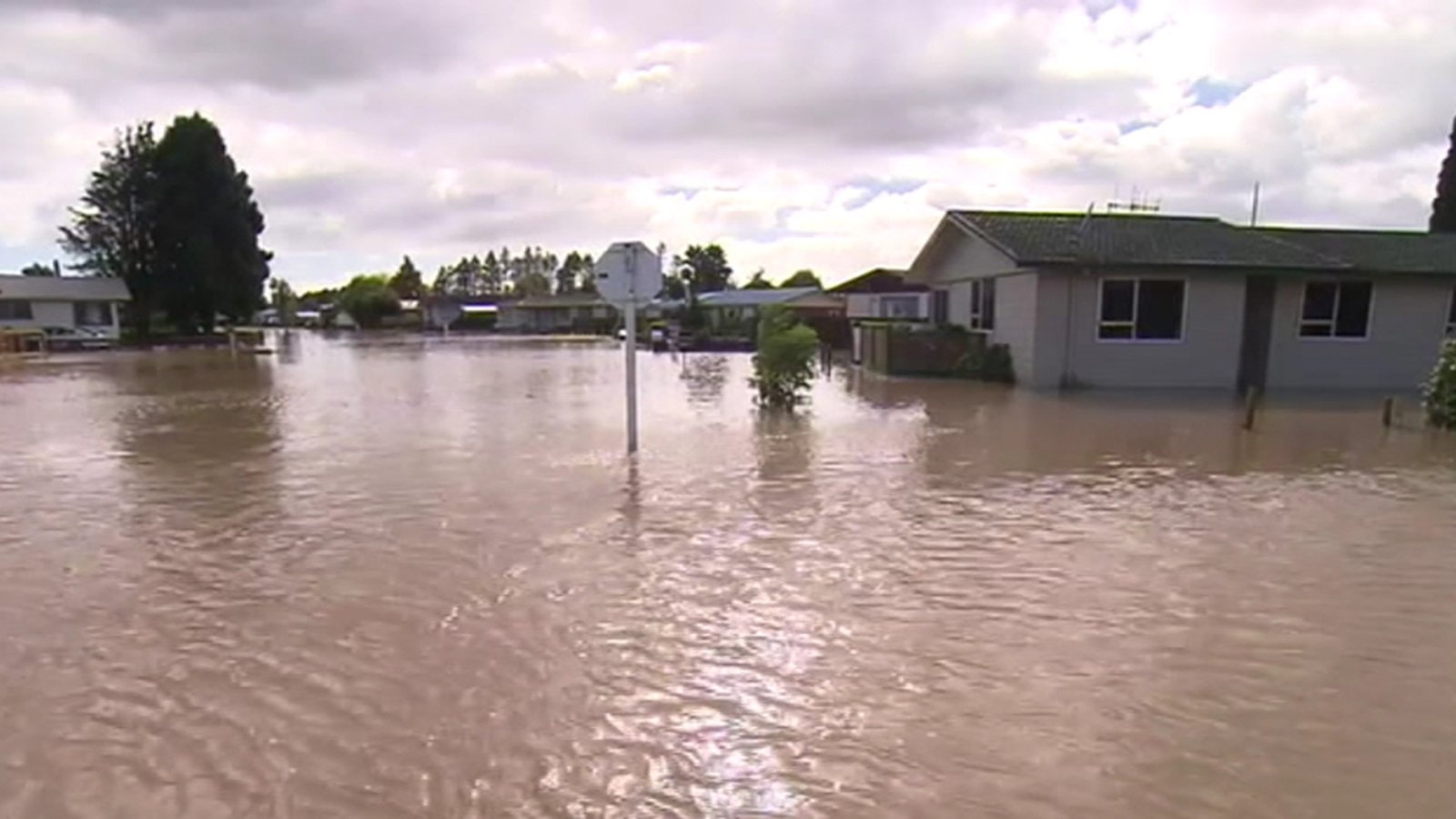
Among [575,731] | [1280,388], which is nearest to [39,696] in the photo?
[575,731]

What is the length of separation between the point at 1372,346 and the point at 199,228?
48468mm

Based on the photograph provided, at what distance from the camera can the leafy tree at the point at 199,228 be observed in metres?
44.9

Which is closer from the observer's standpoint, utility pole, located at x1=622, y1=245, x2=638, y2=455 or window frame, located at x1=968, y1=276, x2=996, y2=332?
utility pole, located at x1=622, y1=245, x2=638, y2=455

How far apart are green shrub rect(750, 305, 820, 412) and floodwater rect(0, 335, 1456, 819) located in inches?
179

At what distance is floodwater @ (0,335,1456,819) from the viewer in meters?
3.65

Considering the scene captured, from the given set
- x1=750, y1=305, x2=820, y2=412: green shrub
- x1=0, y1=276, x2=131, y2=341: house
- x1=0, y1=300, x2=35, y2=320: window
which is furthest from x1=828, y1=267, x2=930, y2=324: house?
x1=0, y1=300, x2=35, y2=320: window

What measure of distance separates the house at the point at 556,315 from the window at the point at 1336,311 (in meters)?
53.6

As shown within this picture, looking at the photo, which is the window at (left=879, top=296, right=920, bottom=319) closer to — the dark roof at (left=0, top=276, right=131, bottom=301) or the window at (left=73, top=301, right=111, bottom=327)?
the dark roof at (left=0, top=276, right=131, bottom=301)

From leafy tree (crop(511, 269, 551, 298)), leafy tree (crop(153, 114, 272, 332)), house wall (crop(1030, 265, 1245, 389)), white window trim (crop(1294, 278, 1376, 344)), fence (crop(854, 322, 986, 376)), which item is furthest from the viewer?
leafy tree (crop(511, 269, 551, 298))

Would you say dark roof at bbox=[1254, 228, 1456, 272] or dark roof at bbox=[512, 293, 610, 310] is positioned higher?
dark roof at bbox=[1254, 228, 1456, 272]

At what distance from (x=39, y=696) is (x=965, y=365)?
1925 cm

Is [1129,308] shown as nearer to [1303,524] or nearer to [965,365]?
[965,365]

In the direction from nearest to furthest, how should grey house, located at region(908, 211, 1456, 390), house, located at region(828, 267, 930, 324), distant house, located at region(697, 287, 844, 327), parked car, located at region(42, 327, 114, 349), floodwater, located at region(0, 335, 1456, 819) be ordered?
floodwater, located at region(0, 335, 1456, 819)
grey house, located at region(908, 211, 1456, 390)
house, located at region(828, 267, 930, 324)
parked car, located at region(42, 327, 114, 349)
distant house, located at region(697, 287, 844, 327)

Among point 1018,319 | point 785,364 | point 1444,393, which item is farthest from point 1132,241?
point 785,364
